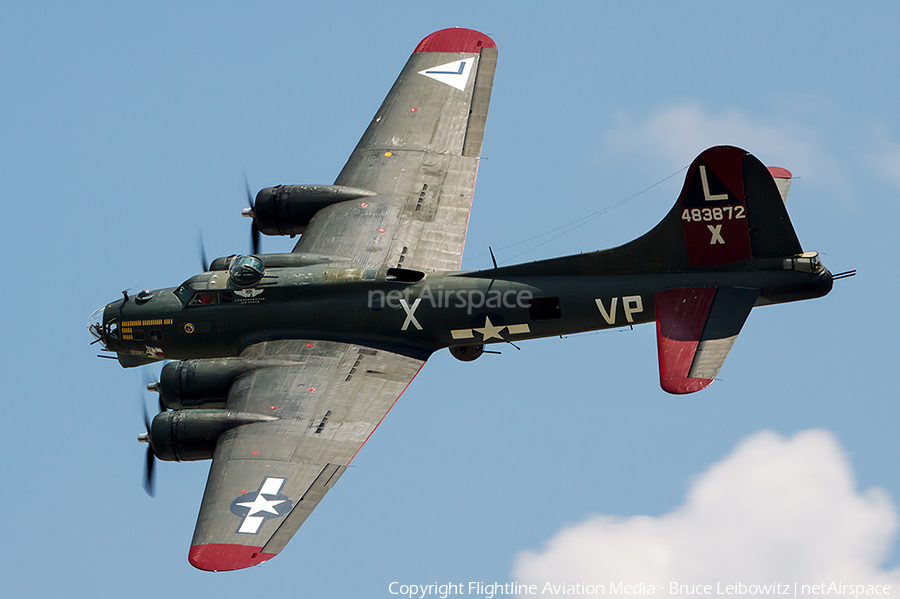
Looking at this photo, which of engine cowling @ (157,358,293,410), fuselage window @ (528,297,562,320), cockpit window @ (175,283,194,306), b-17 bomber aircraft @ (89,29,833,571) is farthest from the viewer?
cockpit window @ (175,283,194,306)

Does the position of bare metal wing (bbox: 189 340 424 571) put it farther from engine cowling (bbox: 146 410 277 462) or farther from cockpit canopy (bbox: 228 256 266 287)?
cockpit canopy (bbox: 228 256 266 287)

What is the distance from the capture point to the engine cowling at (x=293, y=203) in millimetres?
44469

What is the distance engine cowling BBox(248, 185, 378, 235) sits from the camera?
1751 inches

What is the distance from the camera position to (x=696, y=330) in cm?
3556

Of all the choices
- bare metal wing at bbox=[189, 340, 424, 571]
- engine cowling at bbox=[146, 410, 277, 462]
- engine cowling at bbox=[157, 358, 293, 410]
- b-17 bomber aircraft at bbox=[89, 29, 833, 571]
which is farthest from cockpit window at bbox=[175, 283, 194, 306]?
engine cowling at bbox=[146, 410, 277, 462]

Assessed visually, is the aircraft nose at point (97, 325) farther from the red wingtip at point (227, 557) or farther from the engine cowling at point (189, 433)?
the red wingtip at point (227, 557)

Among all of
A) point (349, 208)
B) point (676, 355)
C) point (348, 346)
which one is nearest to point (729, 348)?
point (676, 355)

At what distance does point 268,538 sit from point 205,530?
174 cm

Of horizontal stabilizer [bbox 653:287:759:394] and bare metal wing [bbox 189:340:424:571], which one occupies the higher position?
horizontal stabilizer [bbox 653:287:759:394]

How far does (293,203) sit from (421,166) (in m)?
4.21

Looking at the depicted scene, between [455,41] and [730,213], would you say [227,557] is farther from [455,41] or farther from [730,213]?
[455,41]

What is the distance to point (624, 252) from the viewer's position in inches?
1517

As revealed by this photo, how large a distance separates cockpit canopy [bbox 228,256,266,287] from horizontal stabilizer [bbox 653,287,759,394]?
1135 cm

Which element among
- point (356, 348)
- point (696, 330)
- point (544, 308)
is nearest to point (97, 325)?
point (356, 348)
